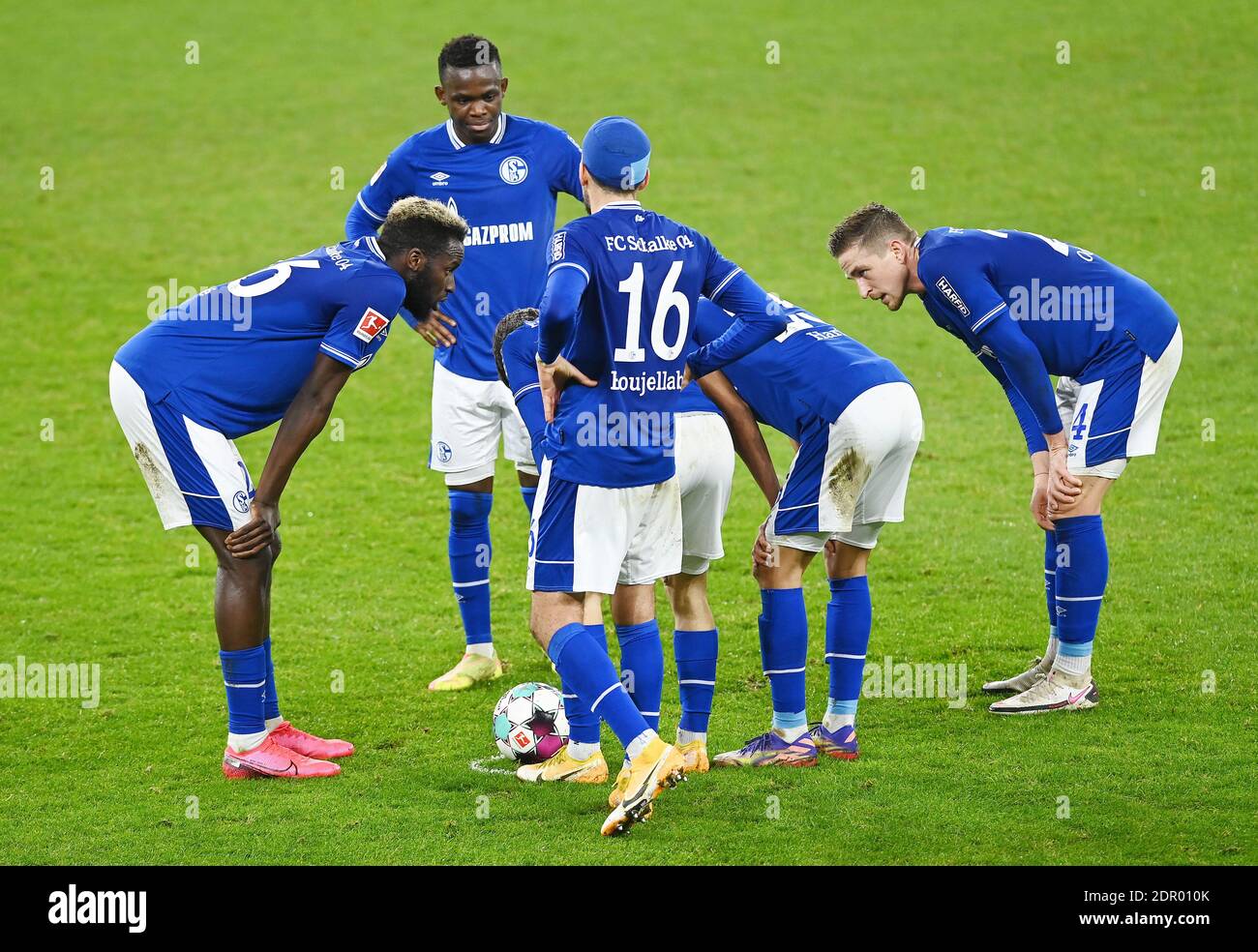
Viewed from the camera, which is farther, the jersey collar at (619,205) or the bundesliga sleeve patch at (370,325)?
the bundesliga sleeve patch at (370,325)

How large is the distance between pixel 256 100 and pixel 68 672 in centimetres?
1617

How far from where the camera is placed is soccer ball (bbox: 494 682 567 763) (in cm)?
621

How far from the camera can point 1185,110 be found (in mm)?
19266

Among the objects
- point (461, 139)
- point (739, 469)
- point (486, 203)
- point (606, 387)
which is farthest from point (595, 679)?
point (739, 469)

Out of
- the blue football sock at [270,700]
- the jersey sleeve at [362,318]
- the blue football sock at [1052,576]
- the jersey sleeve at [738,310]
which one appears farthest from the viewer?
the blue football sock at [1052,576]

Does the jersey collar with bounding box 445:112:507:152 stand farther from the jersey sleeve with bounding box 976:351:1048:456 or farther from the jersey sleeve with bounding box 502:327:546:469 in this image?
the jersey sleeve with bounding box 976:351:1048:456

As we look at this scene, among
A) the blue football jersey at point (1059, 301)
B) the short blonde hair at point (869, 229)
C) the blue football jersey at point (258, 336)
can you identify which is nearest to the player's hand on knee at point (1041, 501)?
the blue football jersey at point (1059, 301)

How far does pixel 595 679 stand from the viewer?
5.34 meters

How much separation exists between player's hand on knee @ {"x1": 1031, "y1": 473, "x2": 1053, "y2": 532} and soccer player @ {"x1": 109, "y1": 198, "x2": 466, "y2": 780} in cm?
285

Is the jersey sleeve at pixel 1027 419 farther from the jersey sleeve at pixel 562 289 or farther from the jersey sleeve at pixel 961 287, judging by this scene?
the jersey sleeve at pixel 562 289

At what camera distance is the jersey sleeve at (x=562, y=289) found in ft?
17.2

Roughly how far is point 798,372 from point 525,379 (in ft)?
4.60

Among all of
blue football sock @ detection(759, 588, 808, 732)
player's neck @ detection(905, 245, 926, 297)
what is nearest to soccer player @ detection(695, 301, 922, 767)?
blue football sock @ detection(759, 588, 808, 732)

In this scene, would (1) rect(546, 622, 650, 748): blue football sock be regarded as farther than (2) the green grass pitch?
No
